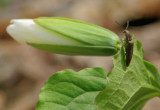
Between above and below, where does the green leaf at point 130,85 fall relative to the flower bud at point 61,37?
below

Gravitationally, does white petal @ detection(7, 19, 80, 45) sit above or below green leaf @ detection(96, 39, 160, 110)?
above

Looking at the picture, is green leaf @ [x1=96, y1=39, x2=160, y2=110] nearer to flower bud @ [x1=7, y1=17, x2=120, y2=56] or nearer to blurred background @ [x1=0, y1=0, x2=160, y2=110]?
flower bud @ [x1=7, y1=17, x2=120, y2=56]

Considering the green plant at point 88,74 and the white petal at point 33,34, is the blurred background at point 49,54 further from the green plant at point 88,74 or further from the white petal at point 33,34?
the white petal at point 33,34

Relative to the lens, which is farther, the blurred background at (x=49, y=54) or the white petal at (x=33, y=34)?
the blurred background at (x=49, y=54)

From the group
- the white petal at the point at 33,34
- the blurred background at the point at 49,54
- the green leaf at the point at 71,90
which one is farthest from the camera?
the blurred background at the point at 49,54

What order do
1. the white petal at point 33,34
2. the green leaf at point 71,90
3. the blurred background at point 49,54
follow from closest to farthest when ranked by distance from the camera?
1. the white petal at point 33,34
2. the green leaf at point 71,90
3. the blurred background at point 49,54

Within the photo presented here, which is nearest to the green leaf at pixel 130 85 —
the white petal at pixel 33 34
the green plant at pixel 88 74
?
the green plant at pixel 88 74

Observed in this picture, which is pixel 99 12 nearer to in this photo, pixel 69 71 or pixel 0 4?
pixel 0 4

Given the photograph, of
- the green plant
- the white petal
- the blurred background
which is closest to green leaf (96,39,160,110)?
the green plant
